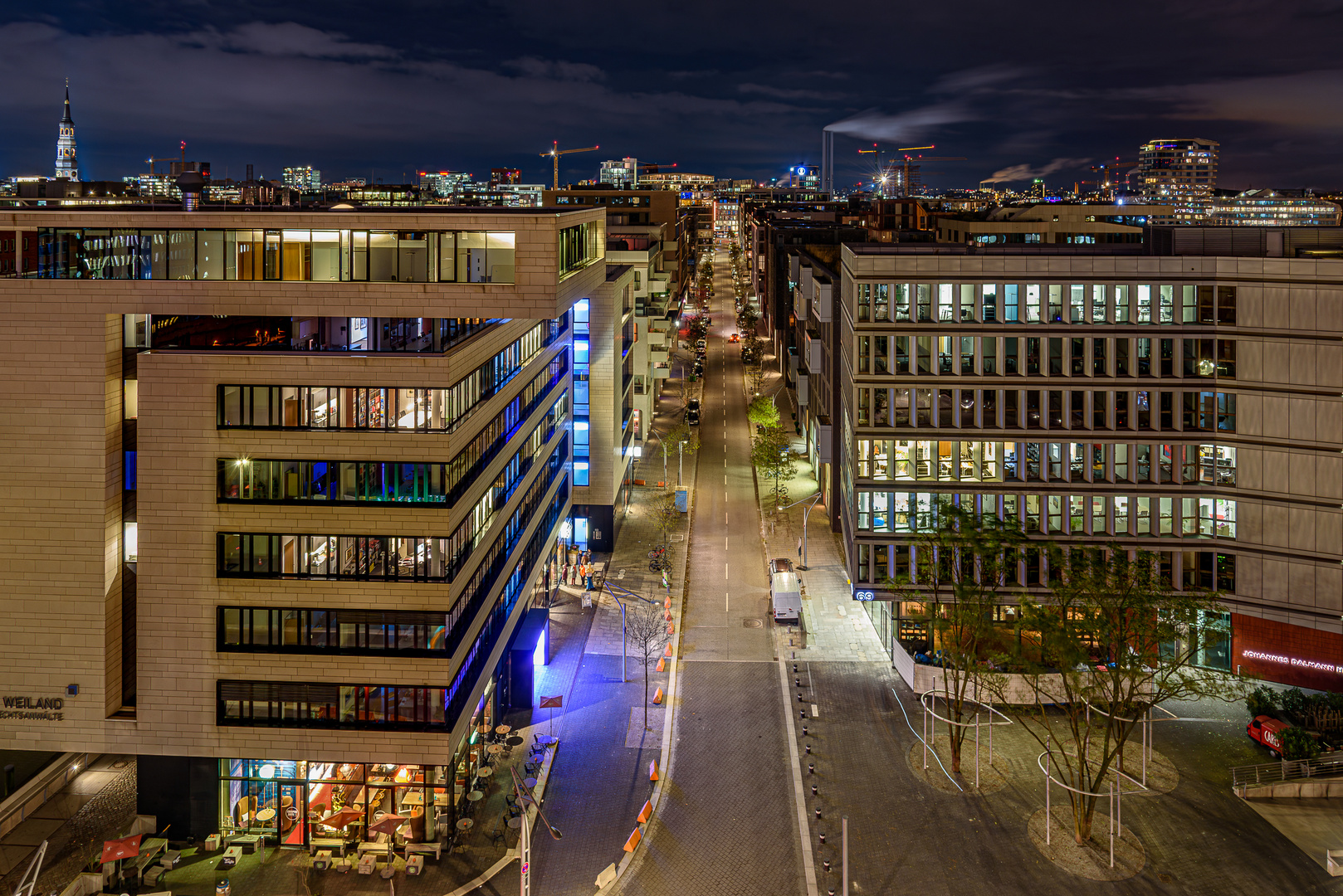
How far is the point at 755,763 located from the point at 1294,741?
27.1 meters

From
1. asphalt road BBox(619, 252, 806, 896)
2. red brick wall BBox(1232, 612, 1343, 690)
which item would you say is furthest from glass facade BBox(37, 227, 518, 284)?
red brick wall BBox(1232, 612, 1343, 690)

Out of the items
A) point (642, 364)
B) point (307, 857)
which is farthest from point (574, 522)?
point (307, 857)

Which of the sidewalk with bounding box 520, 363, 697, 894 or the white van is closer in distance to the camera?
the sidewalk with bounding box 520, 363, 697, 894

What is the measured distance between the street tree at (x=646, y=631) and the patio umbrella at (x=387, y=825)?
1738cm

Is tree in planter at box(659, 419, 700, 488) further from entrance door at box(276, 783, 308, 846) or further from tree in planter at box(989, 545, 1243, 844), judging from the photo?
entrance door at box(276, 783, 308, 846)

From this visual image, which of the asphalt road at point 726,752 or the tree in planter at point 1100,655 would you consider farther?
the tree in planter at point 1100,655

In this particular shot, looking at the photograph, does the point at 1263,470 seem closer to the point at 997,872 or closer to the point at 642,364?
the point at 997,872

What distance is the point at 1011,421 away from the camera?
58.8 m

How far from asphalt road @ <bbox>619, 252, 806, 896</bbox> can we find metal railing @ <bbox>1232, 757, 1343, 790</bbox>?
22.3 meters

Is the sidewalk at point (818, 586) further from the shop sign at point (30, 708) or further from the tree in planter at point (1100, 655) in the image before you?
→ the shop sign at point (30, 708)

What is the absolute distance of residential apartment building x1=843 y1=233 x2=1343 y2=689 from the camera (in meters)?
55.4

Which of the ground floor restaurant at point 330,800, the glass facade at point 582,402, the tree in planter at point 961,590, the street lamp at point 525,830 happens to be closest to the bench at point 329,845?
the ground floor restaurant at point 330,800

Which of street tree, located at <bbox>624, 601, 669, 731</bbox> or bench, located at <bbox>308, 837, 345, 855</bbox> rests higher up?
street tree, located at <bbox>624, 601, 669, 731</bbox>

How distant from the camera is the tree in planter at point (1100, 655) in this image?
41312 millimetres
